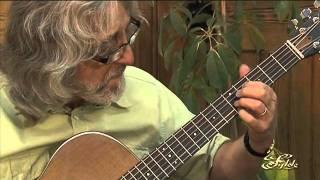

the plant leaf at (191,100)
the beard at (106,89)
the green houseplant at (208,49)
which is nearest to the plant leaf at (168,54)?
the green houseplant at (208,49)

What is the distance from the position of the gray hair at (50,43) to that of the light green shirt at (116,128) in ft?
0.17

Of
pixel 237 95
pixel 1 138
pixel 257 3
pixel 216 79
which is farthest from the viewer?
pixel 257 3

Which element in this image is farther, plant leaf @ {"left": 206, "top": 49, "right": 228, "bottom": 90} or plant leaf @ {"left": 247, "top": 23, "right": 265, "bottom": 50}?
plant leaf @ {"left": 247, "top": 23, "right": 265, "bottom": 50}

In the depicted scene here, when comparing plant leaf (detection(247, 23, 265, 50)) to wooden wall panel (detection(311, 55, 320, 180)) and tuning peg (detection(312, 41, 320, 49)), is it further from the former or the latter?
tuning peg (detection(312, 41, 320, 49))

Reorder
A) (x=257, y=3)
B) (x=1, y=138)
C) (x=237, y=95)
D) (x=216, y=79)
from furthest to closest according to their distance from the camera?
(x=257, y=3)
(x=216, y=79)
(x=1, y=138)
(x=237, y=95)

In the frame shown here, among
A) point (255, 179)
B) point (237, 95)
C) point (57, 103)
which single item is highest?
point (237, 95)

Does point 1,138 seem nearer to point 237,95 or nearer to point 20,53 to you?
point 20,53

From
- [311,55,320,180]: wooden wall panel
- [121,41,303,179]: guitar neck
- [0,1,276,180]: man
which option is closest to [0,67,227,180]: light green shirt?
[0,1,276,180]: man

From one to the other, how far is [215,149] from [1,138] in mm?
431

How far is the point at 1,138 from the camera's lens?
1.35m

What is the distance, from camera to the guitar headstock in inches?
47.7

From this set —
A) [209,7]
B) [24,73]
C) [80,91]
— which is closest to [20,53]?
[24,73]

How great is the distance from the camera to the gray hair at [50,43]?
48.4 inches

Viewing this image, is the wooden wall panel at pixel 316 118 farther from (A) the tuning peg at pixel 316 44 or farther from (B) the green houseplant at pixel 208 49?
(A) the tuning peg at pixel 316 44
